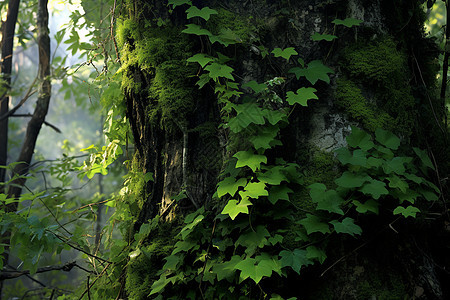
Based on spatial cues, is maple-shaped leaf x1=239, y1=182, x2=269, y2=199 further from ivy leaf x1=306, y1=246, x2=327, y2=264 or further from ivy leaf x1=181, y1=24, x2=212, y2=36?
ivy leaf x1=181, y1=24, x2=212, y2=36

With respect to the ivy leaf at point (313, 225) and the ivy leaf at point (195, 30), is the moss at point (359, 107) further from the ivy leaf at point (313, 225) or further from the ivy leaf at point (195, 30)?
the ivy leaf at point (195, 30)

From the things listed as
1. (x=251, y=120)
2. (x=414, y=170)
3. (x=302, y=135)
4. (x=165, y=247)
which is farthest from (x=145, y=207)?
(x=414, y=170)

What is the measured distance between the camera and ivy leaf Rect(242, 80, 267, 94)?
225cm

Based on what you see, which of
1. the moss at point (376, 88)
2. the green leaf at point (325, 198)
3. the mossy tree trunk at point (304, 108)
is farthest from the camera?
the moss at point (376, 88)

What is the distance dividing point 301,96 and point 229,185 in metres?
0.72

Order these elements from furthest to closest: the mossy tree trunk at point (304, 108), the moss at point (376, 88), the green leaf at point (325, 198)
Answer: the moss at point (376, 88), the mossy tree trunk at point (304, 108), the green leaf at point (325, 198)

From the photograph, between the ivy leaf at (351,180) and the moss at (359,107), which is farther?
the moss at (359,107)

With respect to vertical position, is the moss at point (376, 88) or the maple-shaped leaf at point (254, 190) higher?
the moss at point (376, 88)

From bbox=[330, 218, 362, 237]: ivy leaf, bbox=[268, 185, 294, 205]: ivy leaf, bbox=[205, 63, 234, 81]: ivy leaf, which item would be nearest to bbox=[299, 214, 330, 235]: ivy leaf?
bbox=[330, 218, 362, 237]: ivy leaf

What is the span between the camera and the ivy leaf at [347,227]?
1931mm

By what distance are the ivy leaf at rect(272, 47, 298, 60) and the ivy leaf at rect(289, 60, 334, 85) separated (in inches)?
3.8

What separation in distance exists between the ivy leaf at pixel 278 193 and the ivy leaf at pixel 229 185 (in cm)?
18

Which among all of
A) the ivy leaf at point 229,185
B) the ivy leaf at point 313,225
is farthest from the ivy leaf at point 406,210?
the ivy leaf at point 229,185

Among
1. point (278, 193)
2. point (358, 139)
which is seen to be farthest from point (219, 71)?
point (358, 139)
